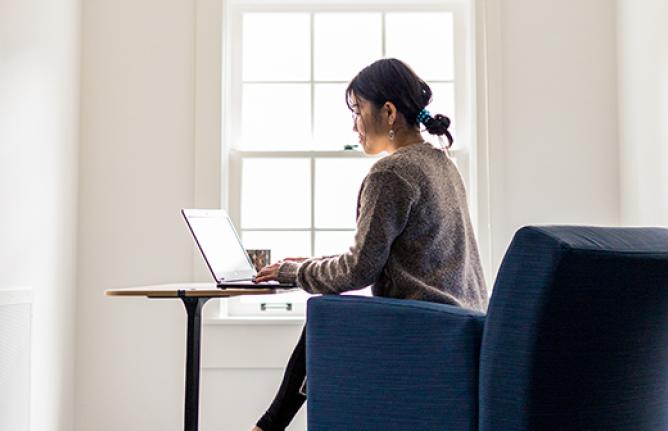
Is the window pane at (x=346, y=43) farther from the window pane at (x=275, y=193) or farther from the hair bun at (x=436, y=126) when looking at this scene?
the hair bun at (x=436, y=126)

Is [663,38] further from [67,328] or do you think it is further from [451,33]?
[67,328]

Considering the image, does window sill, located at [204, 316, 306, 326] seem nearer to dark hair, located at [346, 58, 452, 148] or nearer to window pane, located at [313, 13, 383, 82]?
window pane, located at [313, 13, 383, 82]

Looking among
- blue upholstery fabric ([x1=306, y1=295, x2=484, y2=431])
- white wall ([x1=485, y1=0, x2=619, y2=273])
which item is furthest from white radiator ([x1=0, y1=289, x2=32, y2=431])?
white wall ([x1=485, y1=0, x2=619, y2=273])

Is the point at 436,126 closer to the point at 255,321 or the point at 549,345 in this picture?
the point at 549,345

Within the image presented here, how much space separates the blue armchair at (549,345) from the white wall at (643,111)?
5.07 feet

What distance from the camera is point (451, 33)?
409 cm

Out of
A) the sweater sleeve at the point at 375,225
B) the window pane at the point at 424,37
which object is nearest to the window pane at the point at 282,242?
the window pane at the point at 424,37

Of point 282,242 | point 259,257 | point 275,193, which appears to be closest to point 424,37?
point 275,193

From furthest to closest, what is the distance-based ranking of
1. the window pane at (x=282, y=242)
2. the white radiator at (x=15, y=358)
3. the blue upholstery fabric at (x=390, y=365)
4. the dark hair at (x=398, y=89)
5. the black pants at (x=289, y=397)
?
the window pane at (x=282, y=242) → the white radiator at (x=15, y=358) → the black pants at (x=289, y=397) → the dark hair at (x=398, y=89) → the blue upholstery fabric at (x=390, y=365)

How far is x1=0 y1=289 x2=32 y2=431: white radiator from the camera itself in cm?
298

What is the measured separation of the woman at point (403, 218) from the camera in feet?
7.55

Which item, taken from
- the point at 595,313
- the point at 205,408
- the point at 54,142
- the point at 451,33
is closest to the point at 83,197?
the point at 54,142

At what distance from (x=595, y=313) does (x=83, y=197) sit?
2.69m

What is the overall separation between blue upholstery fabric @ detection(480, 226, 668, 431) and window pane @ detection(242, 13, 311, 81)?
2497mm
